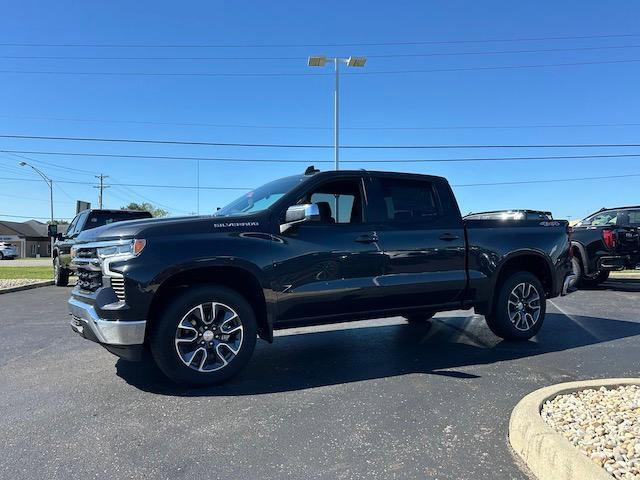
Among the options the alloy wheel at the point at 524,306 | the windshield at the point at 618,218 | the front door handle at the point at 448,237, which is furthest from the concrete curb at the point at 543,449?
the windshield at the point at 618,218

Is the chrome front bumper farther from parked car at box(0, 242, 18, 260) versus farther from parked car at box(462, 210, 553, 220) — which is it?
parked car at box(0, 242, 18, 260)

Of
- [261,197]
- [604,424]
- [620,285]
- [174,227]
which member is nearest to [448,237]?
[261,197]

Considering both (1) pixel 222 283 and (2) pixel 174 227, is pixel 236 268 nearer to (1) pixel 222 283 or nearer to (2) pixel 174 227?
(1) pixel 222 283

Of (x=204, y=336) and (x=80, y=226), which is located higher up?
(x=80, y=226)

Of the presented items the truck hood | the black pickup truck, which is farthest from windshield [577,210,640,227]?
the truck hood

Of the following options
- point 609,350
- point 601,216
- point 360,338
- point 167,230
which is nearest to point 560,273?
point 609,350

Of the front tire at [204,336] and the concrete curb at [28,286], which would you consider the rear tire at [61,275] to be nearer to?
the concrete curb at [28,286]

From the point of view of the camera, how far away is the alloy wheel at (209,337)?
4594 mm

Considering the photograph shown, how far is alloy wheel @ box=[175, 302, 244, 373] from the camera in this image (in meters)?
4.59

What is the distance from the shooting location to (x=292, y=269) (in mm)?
4988

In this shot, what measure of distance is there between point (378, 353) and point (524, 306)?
2013 millimetres

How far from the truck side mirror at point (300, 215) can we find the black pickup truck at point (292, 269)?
13mm

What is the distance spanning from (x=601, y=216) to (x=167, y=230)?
42.4 feet

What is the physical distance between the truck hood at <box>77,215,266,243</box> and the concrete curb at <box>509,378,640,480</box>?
8.89 ft
